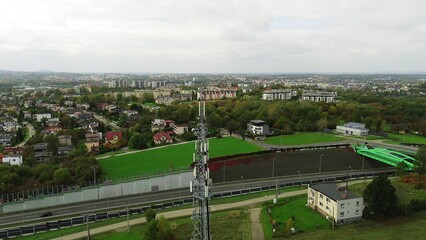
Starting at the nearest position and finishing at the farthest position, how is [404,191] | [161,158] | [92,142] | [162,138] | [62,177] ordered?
[404,191]
[62,177]
[161,158]
[92,142]
[162,138]

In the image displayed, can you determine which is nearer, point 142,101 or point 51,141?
point 51,141

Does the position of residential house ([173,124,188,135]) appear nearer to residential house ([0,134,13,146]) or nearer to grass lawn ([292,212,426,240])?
residential house ([0,134,13,146])

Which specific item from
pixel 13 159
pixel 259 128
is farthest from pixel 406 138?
pixel 13 159

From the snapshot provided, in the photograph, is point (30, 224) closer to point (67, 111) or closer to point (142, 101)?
point (67, 111)

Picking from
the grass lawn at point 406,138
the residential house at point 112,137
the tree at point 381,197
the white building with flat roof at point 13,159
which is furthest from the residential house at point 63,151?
the grass lawn at point 406,138

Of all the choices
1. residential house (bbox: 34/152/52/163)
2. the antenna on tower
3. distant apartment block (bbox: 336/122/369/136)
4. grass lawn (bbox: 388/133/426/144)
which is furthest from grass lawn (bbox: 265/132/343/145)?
the antenna on tower

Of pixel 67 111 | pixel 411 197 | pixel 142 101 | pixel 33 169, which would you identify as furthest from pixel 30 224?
pixel 142 101

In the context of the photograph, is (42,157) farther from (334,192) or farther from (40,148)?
(334,192)
